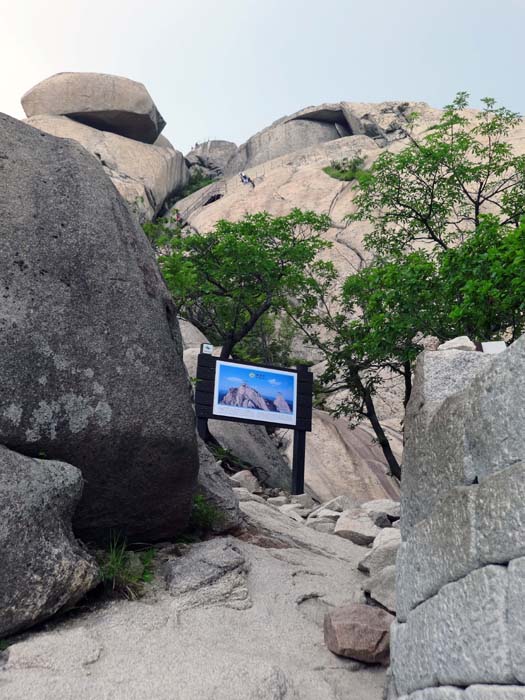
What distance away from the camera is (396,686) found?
3.54m

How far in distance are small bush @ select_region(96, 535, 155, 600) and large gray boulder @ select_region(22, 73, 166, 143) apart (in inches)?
1337

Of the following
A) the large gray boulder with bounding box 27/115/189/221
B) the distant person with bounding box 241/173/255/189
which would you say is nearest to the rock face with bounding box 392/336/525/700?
the large gray boulder with bounding box 27/115/189/221

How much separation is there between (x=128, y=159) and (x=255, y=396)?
2594 cm

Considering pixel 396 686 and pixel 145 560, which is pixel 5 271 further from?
pixel 396 686

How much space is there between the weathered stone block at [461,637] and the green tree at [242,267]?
12478mm

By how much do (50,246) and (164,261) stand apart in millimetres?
10827

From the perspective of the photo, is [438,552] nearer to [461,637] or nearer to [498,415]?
[461,637]

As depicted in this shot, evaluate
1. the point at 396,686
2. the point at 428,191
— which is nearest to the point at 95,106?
the point at 428,191

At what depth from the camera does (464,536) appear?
300cm

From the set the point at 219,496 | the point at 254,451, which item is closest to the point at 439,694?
the point at 219,496

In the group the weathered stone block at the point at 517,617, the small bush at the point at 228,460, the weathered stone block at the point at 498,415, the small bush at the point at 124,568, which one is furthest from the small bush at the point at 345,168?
the weathered stone block at the point at 517,617

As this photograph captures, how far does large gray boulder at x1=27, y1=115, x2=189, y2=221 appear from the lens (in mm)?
33031

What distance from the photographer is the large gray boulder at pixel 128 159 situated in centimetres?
3303

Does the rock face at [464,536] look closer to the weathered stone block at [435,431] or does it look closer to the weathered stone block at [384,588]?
the weathered stone block at [435,431]
